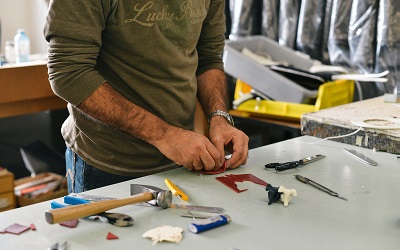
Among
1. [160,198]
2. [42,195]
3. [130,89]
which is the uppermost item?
[130,89]

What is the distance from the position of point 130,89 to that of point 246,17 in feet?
6.13

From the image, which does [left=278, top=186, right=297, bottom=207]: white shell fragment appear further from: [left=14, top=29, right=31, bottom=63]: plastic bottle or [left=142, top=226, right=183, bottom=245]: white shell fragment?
[left=14, top=29, right=31, bottom=63]: plastic bottle

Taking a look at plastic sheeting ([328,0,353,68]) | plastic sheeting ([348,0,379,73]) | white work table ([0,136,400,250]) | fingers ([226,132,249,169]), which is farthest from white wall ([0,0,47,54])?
white work table ([0,136,400,250])

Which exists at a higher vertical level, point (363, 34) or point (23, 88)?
point (363, 34)

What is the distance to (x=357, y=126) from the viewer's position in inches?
68.3

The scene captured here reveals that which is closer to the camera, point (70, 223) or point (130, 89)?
point (70, 223)

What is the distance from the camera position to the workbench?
1675 millimetres

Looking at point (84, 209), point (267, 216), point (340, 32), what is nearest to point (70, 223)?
point (84, 209)

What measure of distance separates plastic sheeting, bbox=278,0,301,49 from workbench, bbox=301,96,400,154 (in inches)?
48.2

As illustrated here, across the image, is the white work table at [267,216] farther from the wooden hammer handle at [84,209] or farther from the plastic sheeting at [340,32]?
the plastic sheeting at [340,32]

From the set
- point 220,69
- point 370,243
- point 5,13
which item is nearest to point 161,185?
point 370,243

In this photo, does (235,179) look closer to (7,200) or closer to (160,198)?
(160,198)

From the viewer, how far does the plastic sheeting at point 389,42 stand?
275 cm

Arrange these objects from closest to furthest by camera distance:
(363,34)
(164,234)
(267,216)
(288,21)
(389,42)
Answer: (164,234), (267,216), (389,42), (363,34), (288,21)
